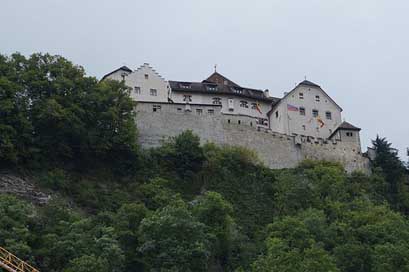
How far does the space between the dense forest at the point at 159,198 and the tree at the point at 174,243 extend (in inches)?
2.2

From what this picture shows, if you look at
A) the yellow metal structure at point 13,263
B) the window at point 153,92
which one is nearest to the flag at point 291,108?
the window at point 153,92

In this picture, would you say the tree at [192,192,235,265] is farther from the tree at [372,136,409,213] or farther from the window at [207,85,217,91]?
the window at [207,85,217,91]

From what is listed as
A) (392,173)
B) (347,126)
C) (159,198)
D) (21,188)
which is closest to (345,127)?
(347,126)

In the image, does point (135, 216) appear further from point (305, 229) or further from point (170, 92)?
point (170, 92)

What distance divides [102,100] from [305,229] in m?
16.8

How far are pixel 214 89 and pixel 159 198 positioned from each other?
20.5 metres

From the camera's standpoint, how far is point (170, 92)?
63.2 metres

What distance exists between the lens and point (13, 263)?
111 ft

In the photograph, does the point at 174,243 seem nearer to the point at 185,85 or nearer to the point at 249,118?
the point at 249,118

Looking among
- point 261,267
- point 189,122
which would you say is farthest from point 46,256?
point 189,122

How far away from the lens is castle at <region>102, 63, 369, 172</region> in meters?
57.1

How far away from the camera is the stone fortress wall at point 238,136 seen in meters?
56.2

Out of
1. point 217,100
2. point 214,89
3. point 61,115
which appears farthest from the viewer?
point 214,89

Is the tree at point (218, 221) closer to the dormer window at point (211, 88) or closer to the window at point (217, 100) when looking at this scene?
the window at point (217, 100)
